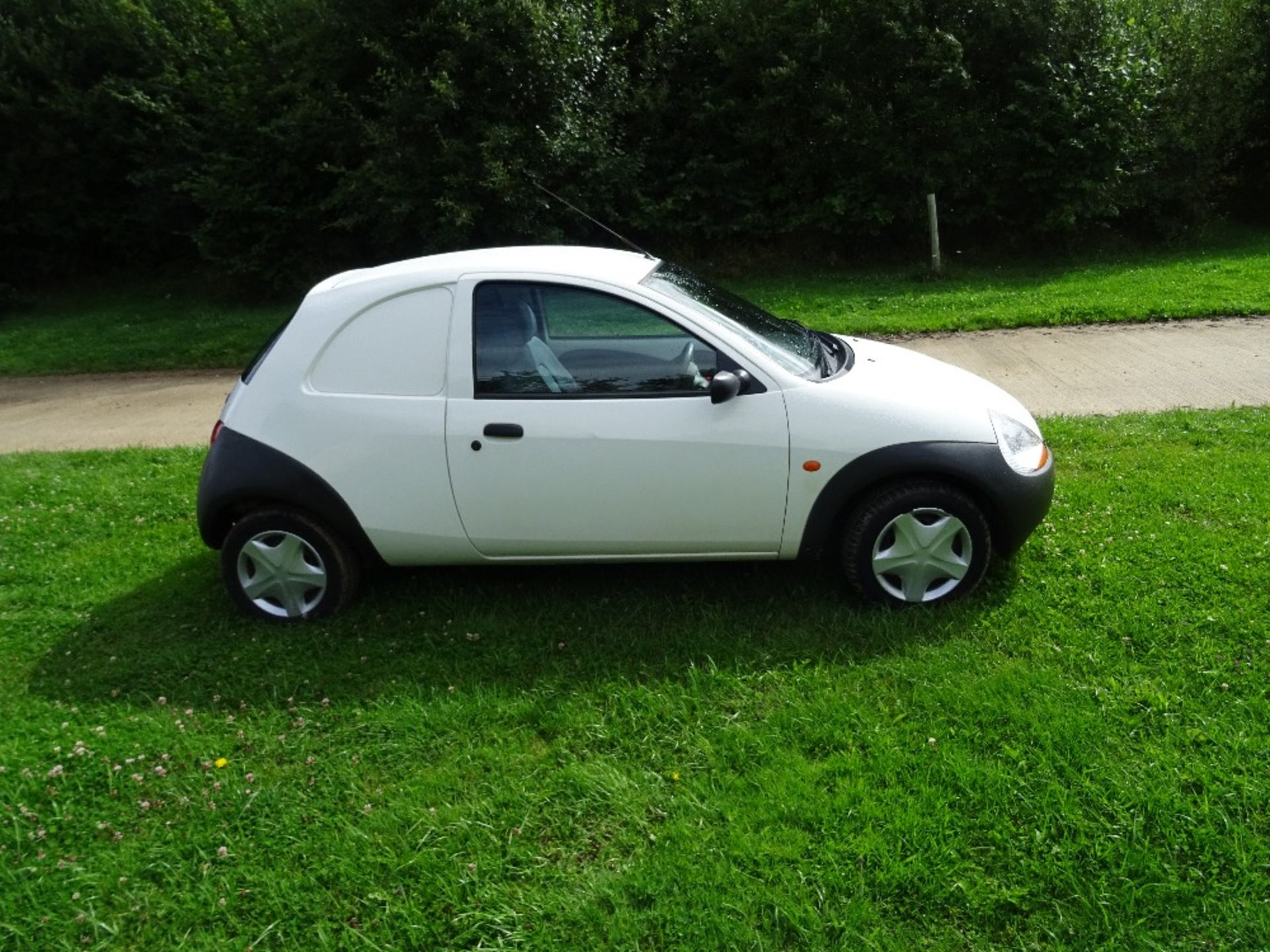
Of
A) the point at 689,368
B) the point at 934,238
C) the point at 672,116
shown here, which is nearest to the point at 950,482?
the point at 689,368

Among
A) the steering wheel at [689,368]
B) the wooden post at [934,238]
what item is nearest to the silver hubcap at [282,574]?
the steering wheel at [689,368]

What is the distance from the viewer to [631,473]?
14.0 feet

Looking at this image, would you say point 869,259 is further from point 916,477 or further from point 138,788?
point 138,788

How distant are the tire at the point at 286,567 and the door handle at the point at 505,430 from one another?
959mm

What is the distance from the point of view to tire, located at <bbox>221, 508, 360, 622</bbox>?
4.56 metres

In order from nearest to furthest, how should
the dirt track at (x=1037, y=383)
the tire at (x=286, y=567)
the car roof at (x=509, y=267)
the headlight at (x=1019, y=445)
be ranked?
the headlight at (x=1019, y=445) → the car roof at (x=509, y=267) → the tire at (x=286, y=567) → the dirt track at (x=1037, y=383)

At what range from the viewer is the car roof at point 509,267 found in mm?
4445

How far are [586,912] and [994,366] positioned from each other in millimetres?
7491

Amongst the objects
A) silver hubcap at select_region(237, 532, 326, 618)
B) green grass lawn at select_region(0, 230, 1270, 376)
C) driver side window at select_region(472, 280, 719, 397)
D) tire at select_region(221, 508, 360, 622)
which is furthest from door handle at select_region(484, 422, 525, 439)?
green grass lawn at select_region(0, 230, 1270, 376)

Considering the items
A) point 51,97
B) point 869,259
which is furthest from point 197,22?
point 869,259

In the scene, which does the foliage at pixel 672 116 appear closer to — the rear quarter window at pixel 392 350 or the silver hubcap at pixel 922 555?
the rear quarter window at pixel 392 350

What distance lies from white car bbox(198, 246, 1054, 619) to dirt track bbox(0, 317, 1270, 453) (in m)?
3.80

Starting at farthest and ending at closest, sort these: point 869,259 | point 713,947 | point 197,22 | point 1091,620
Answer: point 197,22 → point 869,259 → point 1091,620 → point 713,947

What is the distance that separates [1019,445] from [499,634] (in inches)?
97.8
